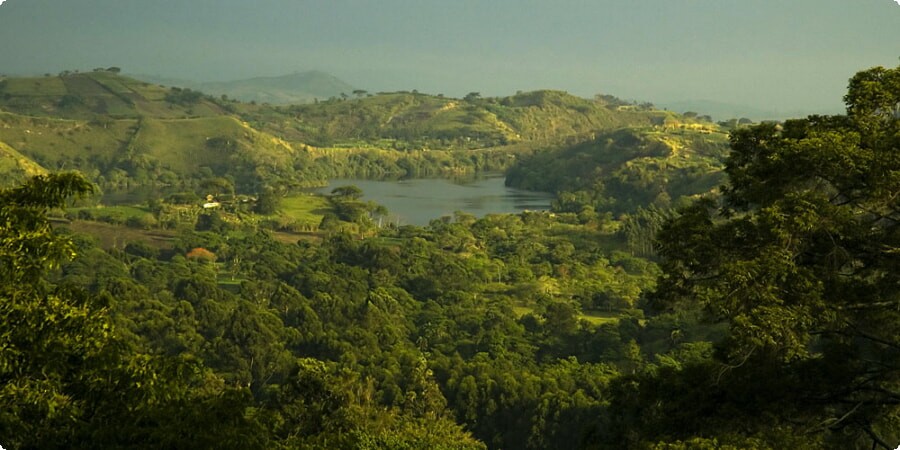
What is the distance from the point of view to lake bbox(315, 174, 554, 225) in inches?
2606

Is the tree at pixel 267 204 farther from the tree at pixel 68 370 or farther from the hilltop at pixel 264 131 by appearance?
the tree at pixel 68 370

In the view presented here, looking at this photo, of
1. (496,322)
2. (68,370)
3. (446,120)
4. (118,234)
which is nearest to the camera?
(68,370)

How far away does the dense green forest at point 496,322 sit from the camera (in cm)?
621

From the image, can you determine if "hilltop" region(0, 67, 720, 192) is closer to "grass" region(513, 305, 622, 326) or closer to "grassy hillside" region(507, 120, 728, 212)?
"grassy hillside" region(507, 120, 728, 212)

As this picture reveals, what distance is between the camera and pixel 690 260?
794 cm

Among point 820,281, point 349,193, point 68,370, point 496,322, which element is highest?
point 820,281

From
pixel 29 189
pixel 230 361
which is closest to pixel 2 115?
pixel 230 361

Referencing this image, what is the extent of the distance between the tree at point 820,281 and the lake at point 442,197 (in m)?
51.5

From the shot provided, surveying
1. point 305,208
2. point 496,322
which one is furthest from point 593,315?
point 305,208

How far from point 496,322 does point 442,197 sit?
49.9 meters

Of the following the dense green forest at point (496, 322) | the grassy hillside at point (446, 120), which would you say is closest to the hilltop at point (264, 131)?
the grassy hillside at point (446, 120)

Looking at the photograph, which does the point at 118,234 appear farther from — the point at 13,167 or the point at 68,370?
the point at 68,370

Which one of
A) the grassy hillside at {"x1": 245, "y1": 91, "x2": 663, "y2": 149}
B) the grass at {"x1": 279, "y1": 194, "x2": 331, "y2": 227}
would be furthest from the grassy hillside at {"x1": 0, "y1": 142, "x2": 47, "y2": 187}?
the grassy hillside at {"x1": 245, "y1": 91, "x2": 663, "y2": 149}

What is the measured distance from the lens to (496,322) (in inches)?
1144
